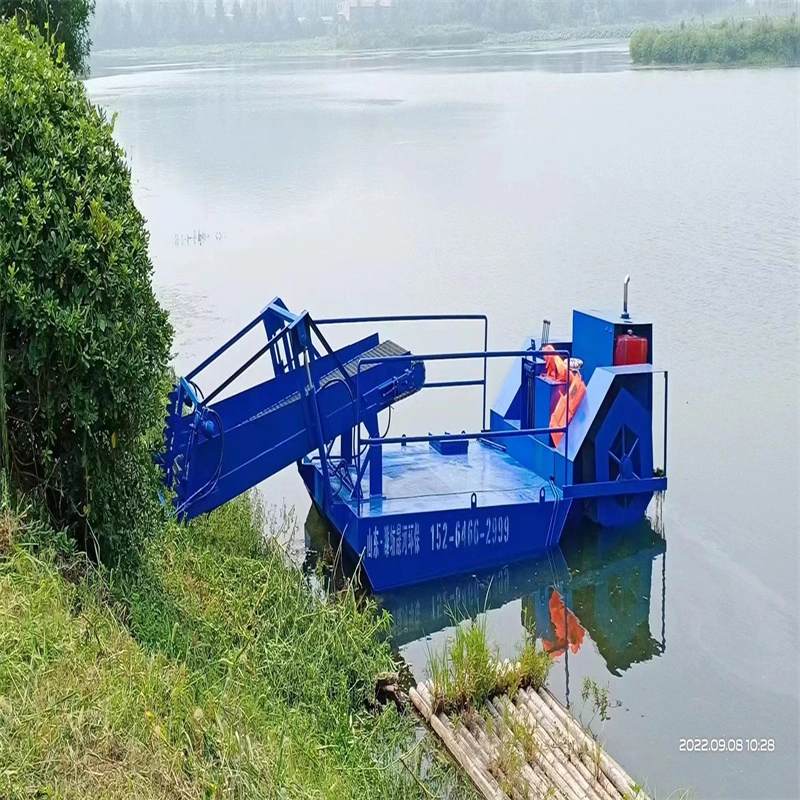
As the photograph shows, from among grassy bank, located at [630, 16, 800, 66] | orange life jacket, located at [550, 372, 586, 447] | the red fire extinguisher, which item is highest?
grassy bank, located at [630, 16, 800, 66]

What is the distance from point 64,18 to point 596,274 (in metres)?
9.68

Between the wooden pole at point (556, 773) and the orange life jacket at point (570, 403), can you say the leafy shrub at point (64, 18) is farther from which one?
the wooden pole at point (556, 773)

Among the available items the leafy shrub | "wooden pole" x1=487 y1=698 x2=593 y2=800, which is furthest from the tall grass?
the leafy shrub

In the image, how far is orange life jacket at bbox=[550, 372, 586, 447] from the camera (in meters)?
8.22

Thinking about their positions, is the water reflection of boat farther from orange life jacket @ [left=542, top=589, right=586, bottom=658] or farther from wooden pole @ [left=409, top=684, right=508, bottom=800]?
wooden pole @ [left=409, top=684, right=508, bottom=800]

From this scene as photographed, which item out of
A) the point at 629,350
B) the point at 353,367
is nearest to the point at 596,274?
the point at 629,350

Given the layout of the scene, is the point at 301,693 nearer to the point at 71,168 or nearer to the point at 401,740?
the point at 401,740

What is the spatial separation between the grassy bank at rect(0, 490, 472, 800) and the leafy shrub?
14.9 feet

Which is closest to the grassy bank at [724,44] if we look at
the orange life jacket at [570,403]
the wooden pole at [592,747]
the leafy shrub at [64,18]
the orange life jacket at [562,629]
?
the leafy shrub at [64,18]

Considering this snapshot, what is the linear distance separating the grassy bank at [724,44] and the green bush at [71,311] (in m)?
33.0

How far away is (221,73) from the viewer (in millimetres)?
55156

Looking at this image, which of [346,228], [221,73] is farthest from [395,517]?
[221,73]

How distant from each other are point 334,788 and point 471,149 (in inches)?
1008

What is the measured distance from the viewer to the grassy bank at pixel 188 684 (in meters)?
3.37
